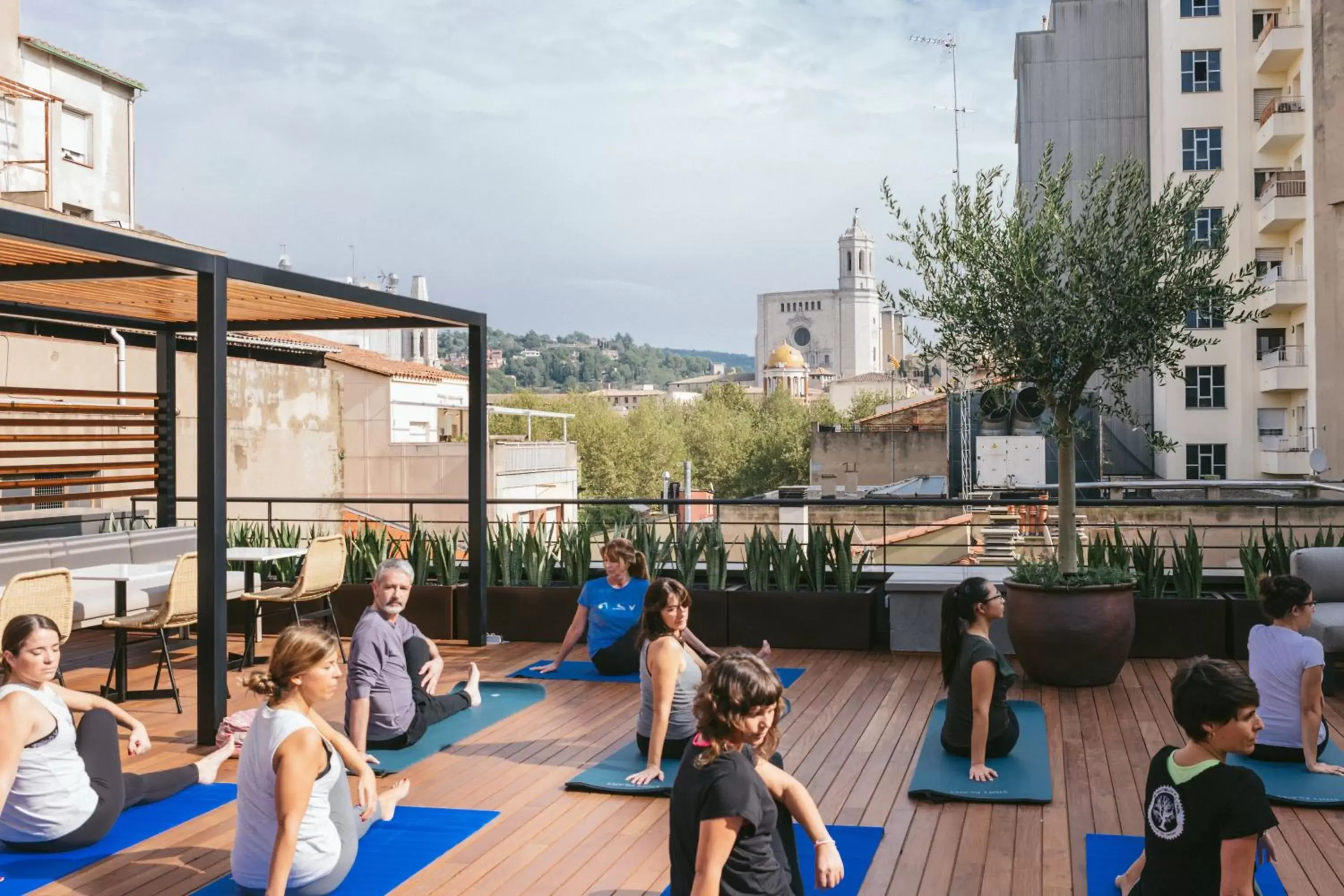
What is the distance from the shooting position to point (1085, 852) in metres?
4.08

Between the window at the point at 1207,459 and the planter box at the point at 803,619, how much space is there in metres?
27.1

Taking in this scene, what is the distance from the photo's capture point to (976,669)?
4852mm

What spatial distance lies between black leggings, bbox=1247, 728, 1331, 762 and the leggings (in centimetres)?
342

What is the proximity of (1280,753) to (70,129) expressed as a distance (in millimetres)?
28710

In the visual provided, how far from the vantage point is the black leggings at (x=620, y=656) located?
722 centimetres

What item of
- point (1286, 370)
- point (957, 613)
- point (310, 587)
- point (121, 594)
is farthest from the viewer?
point (1286, 370)

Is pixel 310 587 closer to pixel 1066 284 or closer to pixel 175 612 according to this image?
pixel 175 612

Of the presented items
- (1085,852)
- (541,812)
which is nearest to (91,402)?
(541,812)

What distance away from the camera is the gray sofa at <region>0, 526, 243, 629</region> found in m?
6.96

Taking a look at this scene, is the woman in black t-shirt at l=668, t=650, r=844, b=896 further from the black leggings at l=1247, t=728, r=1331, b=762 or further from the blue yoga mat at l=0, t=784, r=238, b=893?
the black leggings at l=1247, t=728, r=1331, b=762

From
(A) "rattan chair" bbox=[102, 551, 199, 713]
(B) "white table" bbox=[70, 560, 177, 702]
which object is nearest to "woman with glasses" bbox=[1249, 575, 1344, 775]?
(A) "rattan chair" bbox=[102, 551, 199, 713]

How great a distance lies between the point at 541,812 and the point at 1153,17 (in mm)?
33668

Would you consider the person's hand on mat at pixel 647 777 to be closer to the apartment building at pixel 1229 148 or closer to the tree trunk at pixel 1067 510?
the tree trunk at pixel 1067 510

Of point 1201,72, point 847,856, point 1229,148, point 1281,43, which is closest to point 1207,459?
point 1229,148
